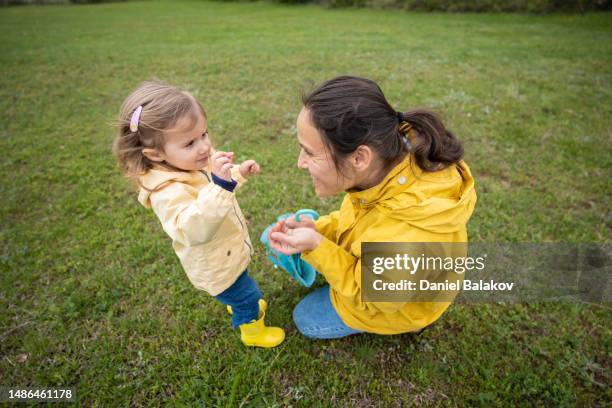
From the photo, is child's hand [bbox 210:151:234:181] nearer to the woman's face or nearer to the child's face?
the child's face

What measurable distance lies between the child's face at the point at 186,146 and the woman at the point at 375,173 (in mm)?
604

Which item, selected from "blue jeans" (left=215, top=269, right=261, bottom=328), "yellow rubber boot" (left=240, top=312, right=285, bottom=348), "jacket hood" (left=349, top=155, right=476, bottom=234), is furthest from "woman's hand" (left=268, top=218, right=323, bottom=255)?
"yellow rubber boot" (left=240, top=312, right=285, bottom=348)

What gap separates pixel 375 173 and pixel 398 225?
12.8 inches

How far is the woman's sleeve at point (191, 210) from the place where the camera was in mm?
1705

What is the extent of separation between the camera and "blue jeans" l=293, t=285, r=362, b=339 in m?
2.45

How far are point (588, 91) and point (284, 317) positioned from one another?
754 centimetres

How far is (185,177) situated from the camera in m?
1.94

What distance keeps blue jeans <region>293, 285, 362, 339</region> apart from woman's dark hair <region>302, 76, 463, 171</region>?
1.23 metres

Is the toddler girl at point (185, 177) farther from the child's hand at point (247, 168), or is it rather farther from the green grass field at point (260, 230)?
the green grass field at point (260, 230)

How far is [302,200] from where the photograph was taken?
3977 mm

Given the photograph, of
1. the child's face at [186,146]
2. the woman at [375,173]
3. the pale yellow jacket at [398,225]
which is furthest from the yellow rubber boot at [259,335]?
the child's face at [186,146]

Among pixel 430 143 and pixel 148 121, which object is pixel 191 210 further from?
pixel 430 143

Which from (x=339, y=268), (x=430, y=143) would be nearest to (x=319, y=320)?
(x=339, y=268)

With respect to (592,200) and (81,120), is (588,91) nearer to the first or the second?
(592,200)
